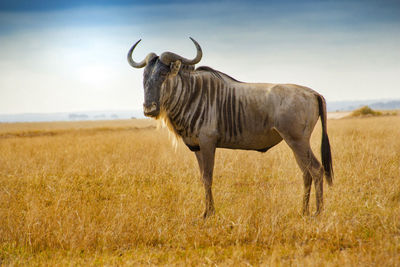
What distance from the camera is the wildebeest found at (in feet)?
17.3

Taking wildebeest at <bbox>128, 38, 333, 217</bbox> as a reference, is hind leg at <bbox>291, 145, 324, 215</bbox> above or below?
below

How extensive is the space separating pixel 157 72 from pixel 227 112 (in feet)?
4.43

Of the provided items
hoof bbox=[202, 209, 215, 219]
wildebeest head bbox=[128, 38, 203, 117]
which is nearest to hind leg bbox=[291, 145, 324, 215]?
hoof bbox=[202, 209, 215, 219]

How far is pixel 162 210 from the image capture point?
18.0 ft

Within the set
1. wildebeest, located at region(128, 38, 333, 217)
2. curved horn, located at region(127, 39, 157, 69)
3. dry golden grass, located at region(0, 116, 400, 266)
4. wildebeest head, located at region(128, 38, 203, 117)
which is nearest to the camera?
dry golden grass, located at region(0, 116, 400, 266)

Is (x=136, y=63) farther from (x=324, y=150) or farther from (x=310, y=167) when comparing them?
(x=324, y=150)

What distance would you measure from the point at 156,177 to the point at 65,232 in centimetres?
350

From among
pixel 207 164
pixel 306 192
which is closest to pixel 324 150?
pixel 306 192

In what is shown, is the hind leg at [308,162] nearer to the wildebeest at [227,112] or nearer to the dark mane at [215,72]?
the wildebeest at [227,112]

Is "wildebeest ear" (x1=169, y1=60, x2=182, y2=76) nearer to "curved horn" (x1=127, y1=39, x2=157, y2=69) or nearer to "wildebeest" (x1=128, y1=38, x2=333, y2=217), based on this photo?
"wildebeest" (x1=128, y1=38, x2=333, y2=217)

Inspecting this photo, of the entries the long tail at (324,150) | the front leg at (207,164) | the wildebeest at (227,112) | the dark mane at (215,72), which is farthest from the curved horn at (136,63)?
the long tail at (324,150)

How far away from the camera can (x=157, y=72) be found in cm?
520

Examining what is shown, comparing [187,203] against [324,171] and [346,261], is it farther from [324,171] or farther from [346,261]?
[346,261]

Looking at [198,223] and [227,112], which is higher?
[227,112]
